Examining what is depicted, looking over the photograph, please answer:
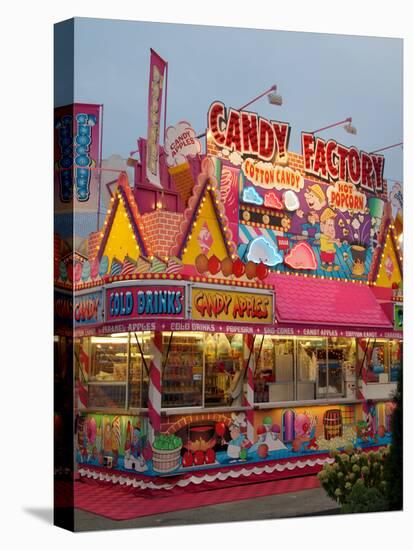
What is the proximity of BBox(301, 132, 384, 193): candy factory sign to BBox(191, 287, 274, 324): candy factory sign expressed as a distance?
7.28 ft

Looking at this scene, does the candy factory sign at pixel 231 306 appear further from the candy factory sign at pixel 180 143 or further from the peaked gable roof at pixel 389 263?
the peaked gable roof at pixel 389 263

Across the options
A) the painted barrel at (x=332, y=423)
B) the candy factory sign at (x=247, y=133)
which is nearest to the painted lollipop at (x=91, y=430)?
the painted barrel at (x=332, y=423)

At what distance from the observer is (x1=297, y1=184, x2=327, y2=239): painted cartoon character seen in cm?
1673

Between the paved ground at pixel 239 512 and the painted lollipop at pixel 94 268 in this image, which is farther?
the painted lollipop at pixel 94 268

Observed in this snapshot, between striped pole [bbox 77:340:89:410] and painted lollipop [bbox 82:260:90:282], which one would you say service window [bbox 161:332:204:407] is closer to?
striped pole [bbox 77:340:89:410]

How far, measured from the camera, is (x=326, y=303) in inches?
663

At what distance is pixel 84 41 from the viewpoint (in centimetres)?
1462

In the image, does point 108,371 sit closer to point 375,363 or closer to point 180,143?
point 180,143

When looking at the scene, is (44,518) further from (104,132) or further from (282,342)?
(104,132)

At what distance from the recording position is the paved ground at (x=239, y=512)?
47.4 feet

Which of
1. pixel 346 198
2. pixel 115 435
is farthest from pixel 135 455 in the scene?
pixel 346 198

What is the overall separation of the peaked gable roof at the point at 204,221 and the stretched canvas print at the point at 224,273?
1.3 inches

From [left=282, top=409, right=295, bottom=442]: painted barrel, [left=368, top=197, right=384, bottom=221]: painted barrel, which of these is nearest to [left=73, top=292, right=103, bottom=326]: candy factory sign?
[left=282, top=409, right=295, bottom=442]: painted barrel

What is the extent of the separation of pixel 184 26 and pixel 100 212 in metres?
2.90
